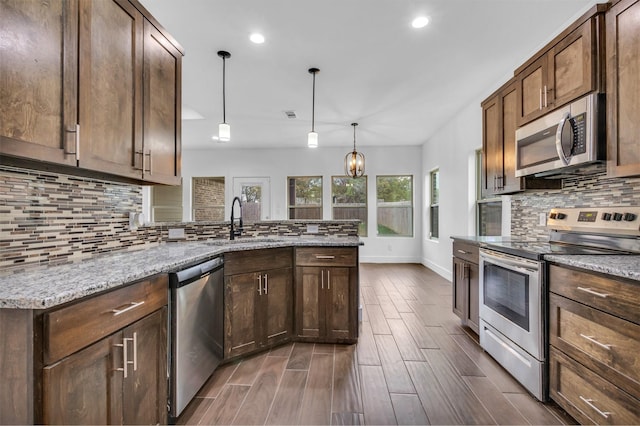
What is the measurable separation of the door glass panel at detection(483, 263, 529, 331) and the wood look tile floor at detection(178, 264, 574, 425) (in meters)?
0.43

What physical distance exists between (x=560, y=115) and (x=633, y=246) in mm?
951

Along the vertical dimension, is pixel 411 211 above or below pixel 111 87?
below

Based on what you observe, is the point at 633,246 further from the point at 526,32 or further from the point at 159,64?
the point at 159,64

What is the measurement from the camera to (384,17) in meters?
2.38

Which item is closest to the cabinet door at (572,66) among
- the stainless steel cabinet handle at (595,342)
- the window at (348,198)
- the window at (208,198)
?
the stainless steel cabinet handle at (595,342)

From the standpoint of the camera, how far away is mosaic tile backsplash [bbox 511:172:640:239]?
195 cm

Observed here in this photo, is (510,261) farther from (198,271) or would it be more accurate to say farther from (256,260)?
(198,271)

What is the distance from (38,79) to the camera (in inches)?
45.6

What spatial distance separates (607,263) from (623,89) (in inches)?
40.1

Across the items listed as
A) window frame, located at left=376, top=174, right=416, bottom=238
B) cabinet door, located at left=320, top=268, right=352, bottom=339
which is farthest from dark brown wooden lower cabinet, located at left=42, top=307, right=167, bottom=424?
window frame, located at left=376, top=174, right=416, bottom=238

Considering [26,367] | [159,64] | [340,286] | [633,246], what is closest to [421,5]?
[159,64]

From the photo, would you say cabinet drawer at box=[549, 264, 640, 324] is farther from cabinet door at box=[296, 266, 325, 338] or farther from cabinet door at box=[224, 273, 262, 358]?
cabinet door at box=[224, 273, 262, 358]

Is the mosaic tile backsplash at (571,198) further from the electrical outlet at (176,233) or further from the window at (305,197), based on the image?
the window at (305,197)

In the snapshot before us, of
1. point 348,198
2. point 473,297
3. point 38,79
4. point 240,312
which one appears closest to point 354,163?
point 348,198
